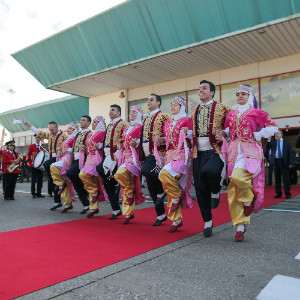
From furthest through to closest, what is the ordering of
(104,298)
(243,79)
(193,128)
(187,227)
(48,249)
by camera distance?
(243,79) < (187,227) < (193,128) < (48,249) < (104,298)

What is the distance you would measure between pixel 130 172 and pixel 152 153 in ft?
1.57

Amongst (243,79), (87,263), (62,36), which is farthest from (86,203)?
(62,36)

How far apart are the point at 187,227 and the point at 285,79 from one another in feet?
29.2

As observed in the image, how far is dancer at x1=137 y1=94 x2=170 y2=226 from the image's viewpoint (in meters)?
4.62

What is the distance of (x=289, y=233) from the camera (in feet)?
13.1

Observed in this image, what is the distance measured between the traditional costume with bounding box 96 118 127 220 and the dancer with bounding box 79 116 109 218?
0.18 m

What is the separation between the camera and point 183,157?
4199 millimetres

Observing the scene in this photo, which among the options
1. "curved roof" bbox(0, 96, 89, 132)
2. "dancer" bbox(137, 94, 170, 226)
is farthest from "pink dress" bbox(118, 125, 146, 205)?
"curved roof" bbox(0, 96, 89, 132)

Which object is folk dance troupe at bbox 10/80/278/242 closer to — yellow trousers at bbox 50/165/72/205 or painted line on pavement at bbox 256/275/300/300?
yellow trousers at bbox 50/165/72/205

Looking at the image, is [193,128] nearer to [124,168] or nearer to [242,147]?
[242,147]

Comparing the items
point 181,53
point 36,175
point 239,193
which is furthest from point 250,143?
point 181,53

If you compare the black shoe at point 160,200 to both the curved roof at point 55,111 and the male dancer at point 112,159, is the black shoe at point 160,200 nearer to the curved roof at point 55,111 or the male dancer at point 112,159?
the male dancer at point 112,159

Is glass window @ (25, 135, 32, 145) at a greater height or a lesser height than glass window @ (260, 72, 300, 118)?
lesser

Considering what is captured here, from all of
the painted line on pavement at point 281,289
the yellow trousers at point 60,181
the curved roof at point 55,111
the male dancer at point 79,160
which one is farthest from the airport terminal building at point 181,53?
the curved roof at point 55,111
